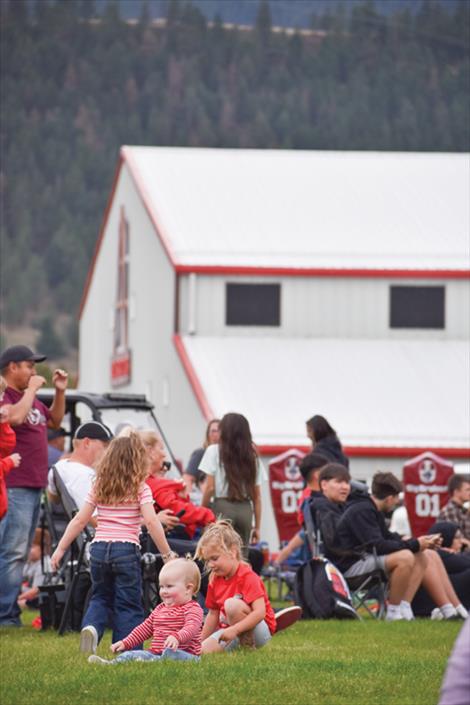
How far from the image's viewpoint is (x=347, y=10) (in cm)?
14275

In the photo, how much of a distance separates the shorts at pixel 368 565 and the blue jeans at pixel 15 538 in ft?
9.14

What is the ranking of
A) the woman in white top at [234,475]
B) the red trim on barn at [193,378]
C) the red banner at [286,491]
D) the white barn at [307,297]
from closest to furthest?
the woman in white top at [234,475] → the red banner at [286,491] → the white barn at [307,297] → the red trim on barn at [193,378]

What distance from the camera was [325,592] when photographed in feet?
44.5

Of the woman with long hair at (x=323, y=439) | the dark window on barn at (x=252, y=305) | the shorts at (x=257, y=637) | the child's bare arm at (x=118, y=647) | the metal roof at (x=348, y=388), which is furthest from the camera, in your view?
the dark window on barn at (x=252, y=305)

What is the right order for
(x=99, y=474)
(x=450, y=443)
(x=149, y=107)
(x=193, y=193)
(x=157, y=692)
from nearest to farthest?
(x=157, y=692)
(x=99, y=474)
(x=450, y=443)
(x=193, y=193)
(x=149, y=107)

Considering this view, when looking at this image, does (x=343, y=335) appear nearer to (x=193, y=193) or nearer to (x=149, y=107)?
(x=193, y=193)

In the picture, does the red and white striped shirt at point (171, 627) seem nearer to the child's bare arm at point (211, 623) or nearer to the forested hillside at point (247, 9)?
the child's bare arm at point (211, 623)

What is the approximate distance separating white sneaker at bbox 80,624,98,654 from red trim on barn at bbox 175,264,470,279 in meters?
22.7

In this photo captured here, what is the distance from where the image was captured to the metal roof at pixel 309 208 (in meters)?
32.2

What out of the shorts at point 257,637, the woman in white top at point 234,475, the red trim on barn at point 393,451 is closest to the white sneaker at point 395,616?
the woman in white top at point 234,475

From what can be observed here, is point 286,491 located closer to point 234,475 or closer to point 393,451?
point 234,475

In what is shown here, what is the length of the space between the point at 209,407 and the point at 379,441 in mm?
2876

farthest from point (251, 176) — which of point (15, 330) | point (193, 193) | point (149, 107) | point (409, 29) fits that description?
point (149, 107)

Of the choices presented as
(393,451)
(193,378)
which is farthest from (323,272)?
(393,451)
